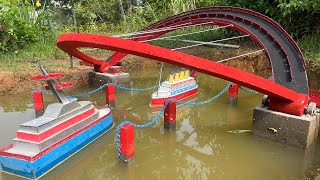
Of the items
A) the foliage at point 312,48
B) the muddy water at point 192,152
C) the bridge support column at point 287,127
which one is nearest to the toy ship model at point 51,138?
the muddy water at point 192,152

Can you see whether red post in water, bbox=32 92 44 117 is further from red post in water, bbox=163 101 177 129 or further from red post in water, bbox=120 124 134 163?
red post in water, bbox=120 124 134 163

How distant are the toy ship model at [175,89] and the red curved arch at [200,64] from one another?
142 inches

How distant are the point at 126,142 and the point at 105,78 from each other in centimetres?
593

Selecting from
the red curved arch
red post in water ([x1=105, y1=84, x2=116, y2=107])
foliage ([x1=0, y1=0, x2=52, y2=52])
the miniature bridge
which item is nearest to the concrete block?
the miniature bridge

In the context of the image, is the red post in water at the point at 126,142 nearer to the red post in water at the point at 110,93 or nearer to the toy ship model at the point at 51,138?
the toy ship model at the point at 51,138

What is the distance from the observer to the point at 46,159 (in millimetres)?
5832

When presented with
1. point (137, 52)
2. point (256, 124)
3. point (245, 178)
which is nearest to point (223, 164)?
point (245, 178)

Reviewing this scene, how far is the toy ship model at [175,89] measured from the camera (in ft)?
31.6

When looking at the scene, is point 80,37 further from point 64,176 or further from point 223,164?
point 223,164

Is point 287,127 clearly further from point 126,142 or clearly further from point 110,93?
point 110,93

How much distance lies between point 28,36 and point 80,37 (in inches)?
387

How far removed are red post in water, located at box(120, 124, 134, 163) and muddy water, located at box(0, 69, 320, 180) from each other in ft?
0.64

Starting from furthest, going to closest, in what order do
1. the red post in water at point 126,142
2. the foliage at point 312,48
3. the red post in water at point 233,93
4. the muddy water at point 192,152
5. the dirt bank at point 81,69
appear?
the dirt bank at point 81,69 → the foliage at point 312,48 → the red post in water at point 233,93 → the muddy water at point 192,152 → the red post in water at point 126,142

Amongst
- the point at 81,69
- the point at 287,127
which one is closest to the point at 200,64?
the point at 287,127
